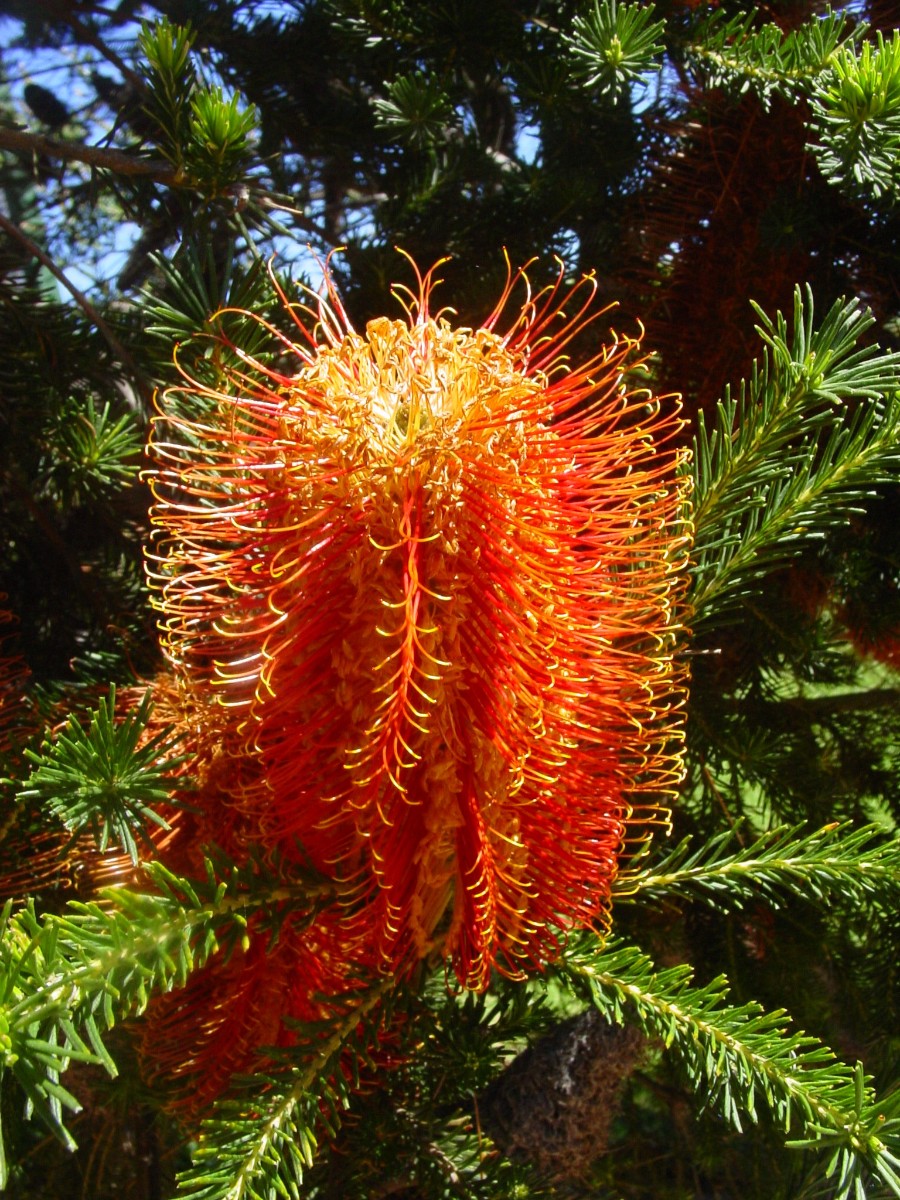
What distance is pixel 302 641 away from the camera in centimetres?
67

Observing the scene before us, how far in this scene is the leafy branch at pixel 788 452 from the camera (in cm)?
68

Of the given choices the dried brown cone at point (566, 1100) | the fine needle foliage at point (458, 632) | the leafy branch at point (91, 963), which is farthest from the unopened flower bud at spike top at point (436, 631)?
the dried brown cone at point (566, 1100)

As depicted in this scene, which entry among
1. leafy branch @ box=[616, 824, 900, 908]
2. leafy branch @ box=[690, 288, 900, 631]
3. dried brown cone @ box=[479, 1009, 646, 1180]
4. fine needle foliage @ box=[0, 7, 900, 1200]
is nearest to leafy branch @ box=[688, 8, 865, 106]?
fine needle foliage @ box=[0, 7, 900, 1200]

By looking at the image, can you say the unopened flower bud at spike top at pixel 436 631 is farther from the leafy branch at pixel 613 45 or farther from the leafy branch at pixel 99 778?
the leafy branch at pixel 613 45

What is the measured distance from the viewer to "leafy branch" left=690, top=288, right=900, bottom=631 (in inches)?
26.8

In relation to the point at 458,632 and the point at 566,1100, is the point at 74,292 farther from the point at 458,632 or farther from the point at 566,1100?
the point at 566,1100

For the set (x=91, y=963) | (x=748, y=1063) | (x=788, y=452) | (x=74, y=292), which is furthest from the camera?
(x=74, y=292)

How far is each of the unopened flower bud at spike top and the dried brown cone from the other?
269 mm

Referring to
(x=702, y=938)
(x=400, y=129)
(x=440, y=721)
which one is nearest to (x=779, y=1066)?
(x=440, y=721)

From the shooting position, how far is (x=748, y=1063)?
63cm

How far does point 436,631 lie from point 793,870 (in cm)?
30

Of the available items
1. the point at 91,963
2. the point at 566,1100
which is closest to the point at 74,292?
the point at 91,963

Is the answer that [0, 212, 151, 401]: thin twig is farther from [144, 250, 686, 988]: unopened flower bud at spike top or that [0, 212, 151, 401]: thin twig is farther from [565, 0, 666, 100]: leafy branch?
[565, 0, 666, 100]: leafy branch

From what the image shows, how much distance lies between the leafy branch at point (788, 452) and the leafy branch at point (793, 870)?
17 centimetres
